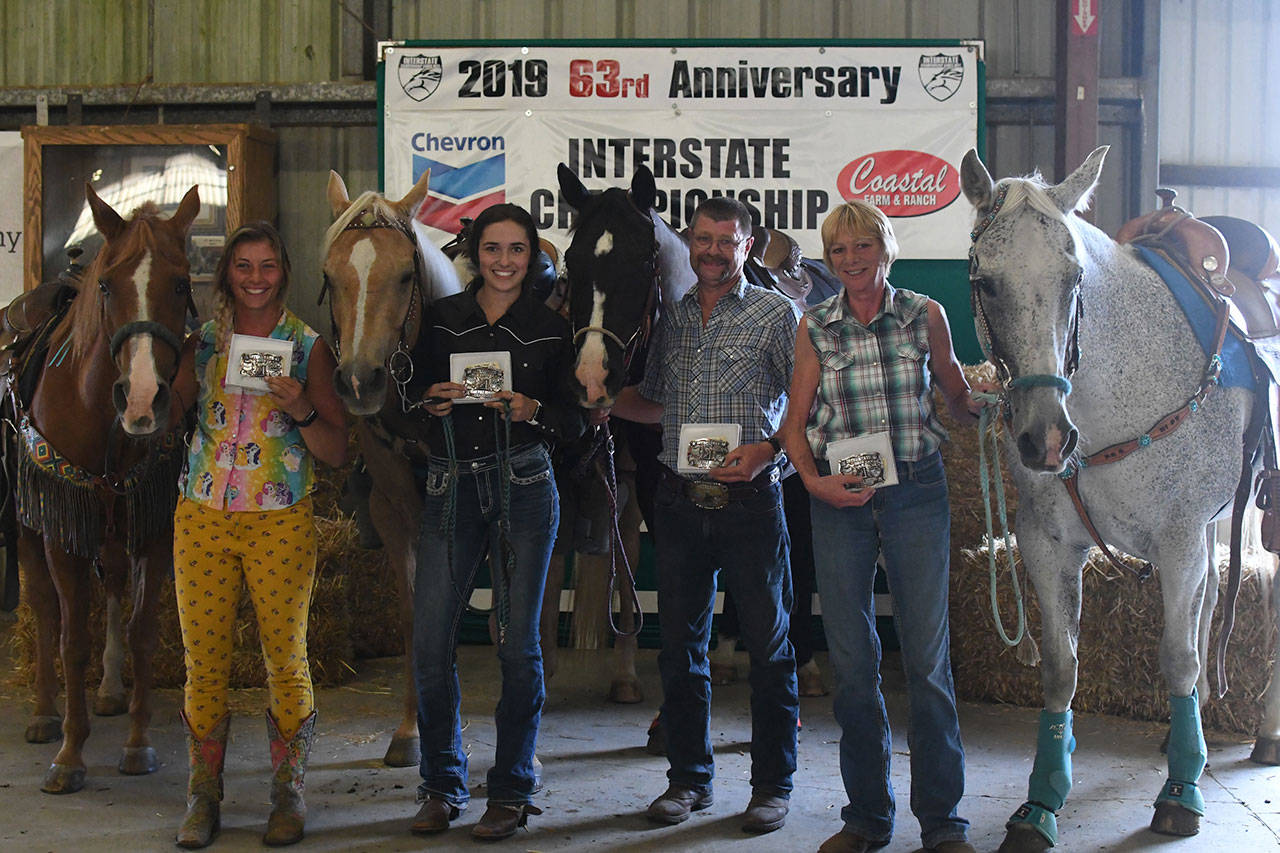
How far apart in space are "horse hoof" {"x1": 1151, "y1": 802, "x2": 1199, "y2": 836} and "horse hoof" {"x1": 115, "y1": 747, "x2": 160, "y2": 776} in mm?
2966

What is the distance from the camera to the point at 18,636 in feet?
15.1

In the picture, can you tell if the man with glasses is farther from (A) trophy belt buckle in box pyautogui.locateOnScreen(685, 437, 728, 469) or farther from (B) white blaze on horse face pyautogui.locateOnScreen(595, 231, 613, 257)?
(B) white blaze on horse face pyautogui.locateOnScreen(595, 231, 613, 257)

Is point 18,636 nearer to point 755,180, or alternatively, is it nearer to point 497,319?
point 497,319

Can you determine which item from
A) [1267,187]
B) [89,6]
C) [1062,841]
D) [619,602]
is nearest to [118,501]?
[619,602]

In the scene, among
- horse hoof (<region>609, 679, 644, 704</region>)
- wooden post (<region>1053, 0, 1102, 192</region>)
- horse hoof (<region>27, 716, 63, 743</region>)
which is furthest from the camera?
wooden post (<region>1053, 0, 1102, 192</region>)

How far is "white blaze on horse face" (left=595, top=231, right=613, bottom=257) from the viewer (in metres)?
2.98

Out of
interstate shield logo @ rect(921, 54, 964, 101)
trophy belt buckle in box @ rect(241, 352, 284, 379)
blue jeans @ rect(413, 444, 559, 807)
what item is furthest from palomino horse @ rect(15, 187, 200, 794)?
interstate shield logo @ rect(921, 54, 964, 101)

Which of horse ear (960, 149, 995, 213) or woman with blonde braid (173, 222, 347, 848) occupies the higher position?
horse ear (960, 149, 995, 213)

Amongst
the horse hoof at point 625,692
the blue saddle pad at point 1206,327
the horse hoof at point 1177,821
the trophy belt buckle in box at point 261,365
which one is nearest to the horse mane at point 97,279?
the trophy belt buckle in box at point 261,365

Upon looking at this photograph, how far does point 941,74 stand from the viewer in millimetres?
5441

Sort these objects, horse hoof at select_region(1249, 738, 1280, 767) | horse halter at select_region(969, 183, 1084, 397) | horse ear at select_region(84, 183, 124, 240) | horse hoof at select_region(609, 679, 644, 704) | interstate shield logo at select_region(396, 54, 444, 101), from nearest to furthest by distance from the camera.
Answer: horse halter at select_region(969, 183, 1084, 397) < horse ear at select_region(84, 183, 124, 240) < horse hoof at select_region(1249, 738, 1280, 767) < horse hoof at select_region(609, 679, 644, 704) < interstate shield logo at select_region(396, 54, 444, 101)

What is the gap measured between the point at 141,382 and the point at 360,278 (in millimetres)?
599

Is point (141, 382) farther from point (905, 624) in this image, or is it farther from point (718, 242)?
point (905, 624)

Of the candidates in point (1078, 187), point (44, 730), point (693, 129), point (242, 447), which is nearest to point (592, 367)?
point (242, 447)
